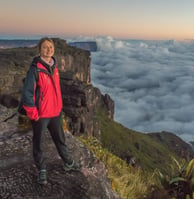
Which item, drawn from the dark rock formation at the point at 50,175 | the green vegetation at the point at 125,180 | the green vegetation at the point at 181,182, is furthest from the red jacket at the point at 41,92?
the green vegetation at the point at 181,182

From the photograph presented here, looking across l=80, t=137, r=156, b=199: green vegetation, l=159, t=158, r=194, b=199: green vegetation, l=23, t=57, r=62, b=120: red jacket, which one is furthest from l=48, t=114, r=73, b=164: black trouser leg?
l=159, t=158, r=194, b=199: green vegetation

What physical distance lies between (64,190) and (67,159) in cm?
83

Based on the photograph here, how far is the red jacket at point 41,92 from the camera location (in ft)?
20.5

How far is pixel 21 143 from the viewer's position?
8.68m

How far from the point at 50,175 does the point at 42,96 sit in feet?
6.72

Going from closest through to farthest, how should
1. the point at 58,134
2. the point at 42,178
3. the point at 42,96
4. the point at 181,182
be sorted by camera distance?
1. the point at 42,96
2. the point at 42,178
3. the point at 58,134
4. the point at 181,182

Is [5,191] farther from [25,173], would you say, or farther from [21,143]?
[21,143]

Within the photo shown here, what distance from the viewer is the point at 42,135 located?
685cm

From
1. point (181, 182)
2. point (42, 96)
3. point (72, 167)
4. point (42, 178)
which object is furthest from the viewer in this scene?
point (181, 182)

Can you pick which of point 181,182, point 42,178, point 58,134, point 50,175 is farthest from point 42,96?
point 181,182

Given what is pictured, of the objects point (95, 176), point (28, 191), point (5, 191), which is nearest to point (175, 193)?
point (95, 176)

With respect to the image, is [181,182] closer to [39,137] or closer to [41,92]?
[39,137]

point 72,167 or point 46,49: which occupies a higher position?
point 46,49

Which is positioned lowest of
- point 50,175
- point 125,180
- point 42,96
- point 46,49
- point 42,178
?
point 125,180
